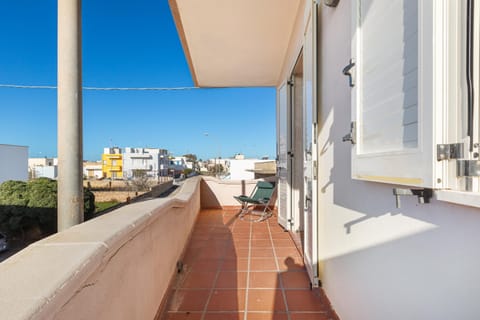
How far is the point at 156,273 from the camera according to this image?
168 cm

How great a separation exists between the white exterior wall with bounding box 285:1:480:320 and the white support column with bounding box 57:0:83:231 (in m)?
1.47

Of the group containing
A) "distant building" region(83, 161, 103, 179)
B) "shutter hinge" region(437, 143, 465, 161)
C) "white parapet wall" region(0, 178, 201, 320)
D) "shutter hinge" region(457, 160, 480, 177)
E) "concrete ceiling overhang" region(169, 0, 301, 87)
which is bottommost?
"distant building" region(83, 161, 103, 179)

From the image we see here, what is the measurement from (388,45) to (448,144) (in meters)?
0.49

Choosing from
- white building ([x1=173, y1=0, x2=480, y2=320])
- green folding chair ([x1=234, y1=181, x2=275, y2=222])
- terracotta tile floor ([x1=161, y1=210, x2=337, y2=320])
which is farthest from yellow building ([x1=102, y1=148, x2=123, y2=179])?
white building ([x1=173, y1=0, x2=480, y2=320])

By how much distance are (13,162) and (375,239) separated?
2331cm

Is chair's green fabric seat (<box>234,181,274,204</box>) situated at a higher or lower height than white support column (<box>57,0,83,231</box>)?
lower

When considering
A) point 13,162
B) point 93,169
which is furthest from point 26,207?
point 93,169

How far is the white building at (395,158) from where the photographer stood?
0.65 metres

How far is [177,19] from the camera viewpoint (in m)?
3.02

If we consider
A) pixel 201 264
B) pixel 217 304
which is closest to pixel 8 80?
pixel 201 264

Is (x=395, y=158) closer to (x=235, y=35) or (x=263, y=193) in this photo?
(x=235, y=35)

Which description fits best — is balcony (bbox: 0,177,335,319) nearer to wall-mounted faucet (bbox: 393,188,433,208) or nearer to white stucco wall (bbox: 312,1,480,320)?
white stucco wall (bbox: 312,1,480,320)

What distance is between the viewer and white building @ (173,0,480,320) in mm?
646

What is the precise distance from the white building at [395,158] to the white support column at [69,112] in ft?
4.54
